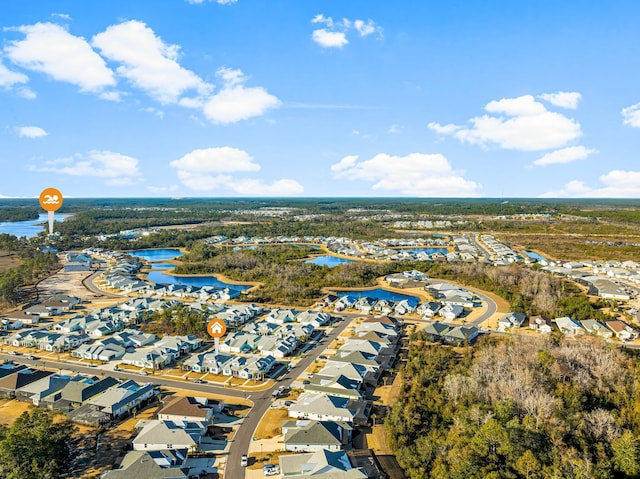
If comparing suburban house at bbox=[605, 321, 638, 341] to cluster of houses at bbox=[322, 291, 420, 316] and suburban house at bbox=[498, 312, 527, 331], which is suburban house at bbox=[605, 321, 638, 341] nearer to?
suburban house at bbox=[498, 312, 527, 331]

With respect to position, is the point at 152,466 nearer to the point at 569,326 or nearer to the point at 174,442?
the point at 174,442

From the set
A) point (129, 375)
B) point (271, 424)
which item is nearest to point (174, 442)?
point (271, 424)

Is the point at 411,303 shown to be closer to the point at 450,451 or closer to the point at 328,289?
the point at 328,289

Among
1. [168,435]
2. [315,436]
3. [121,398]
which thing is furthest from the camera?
[121,398]

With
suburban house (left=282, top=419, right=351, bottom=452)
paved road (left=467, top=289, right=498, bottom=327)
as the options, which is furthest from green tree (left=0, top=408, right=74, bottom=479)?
paved road (left=467, top=289, right=498, bottom=327)

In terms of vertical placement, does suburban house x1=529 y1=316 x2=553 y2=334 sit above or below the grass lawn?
above
